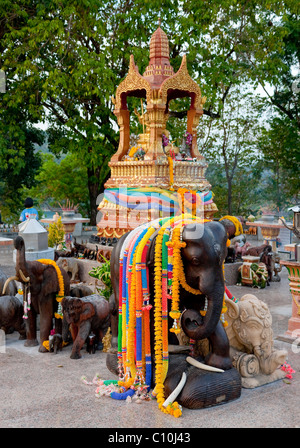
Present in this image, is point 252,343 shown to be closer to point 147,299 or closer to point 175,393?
point 175,393

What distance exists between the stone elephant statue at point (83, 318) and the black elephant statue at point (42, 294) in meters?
0.27

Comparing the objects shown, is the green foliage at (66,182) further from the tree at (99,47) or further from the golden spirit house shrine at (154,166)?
the golden spirit house shrine at (154,166)

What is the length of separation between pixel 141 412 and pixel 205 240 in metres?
1.74

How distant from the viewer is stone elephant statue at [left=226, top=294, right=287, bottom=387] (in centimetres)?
536

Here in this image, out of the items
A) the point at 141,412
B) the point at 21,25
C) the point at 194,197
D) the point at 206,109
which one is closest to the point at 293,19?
the point at 206,109

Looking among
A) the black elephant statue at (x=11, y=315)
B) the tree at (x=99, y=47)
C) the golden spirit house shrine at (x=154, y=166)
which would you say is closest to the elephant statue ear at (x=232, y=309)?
the black elephant statue at (x=11, y=315)

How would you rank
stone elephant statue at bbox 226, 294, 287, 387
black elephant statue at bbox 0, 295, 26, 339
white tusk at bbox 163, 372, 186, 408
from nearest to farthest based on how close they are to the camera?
1. white tusk at bbox 163, 372, 186, 408
2. stone elephant statue at bbox 226, 294, 287, 387
3. black elephant statue at bbox 0, 295, 26, 339

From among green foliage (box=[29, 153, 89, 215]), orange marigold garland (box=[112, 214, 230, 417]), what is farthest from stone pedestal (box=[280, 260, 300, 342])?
green foliage (box=[29, 153, 89, 215])

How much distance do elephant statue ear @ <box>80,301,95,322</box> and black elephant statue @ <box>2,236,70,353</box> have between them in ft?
1.69

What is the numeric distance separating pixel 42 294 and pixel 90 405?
7.48 feet

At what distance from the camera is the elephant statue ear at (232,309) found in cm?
561

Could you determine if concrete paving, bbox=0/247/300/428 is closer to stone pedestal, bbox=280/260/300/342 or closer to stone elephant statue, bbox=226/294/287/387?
stone elephant statue, bbox=226/294/287/387

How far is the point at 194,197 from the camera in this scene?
10.0 m

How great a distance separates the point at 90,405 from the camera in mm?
4820
